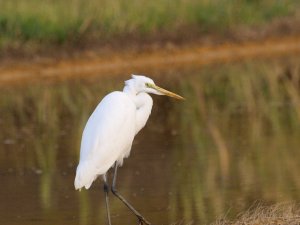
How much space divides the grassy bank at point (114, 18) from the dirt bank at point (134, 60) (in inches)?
13.7

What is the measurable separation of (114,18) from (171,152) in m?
8.02

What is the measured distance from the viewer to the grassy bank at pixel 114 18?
16.8 metres

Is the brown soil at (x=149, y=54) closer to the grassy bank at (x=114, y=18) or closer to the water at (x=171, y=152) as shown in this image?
the grassy bank at (x=114, y=18)

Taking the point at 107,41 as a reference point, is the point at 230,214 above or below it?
below

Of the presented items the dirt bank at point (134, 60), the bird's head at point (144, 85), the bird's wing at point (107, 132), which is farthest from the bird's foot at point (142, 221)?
the dirt bank at point (134, 60)

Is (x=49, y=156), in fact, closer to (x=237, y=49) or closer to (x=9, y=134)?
(x=9, y=134)

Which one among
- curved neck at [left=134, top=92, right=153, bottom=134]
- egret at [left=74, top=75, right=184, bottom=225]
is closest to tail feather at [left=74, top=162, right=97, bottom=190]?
egret at [left=74, top=75, right=184, bottom=225]

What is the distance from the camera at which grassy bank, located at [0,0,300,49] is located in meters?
16.8

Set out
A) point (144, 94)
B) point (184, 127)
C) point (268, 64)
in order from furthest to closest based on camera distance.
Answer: point (268, 64) → point (184, 127) → point (144, 94)

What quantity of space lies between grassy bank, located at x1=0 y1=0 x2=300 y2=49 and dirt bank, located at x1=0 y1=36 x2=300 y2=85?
0.35m

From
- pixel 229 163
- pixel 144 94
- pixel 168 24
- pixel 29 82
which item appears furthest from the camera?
pixel 168 24

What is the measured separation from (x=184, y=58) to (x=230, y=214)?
34.8 feet

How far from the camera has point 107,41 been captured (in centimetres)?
1742

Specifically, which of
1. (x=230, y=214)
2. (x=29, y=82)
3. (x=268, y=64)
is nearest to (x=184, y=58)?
(x=268, y=64)
